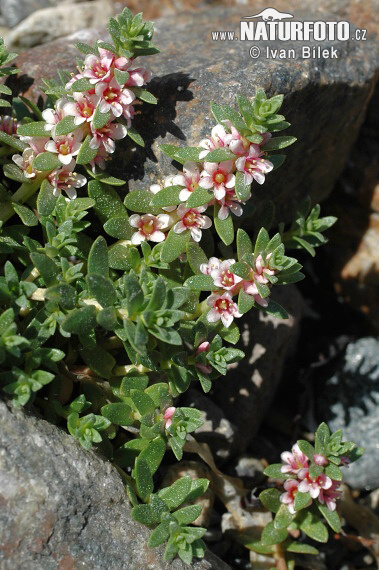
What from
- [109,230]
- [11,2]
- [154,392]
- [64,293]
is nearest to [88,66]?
[109,230]

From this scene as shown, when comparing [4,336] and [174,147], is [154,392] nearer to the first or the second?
[4,336]

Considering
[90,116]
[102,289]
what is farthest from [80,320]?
[90,116]

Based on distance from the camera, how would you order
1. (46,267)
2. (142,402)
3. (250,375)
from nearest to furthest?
(46,267), (142,402), (250,375)

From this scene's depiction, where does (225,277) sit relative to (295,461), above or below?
above

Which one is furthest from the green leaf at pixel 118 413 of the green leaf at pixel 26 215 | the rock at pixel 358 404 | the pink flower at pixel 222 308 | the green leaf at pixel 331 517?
the rock at pixel 358 404

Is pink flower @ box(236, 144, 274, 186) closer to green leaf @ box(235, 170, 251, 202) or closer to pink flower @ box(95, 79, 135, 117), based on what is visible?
green leaf @ box(235, 170, 251, 202)

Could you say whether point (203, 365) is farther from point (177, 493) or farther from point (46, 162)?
point (46, 162)
